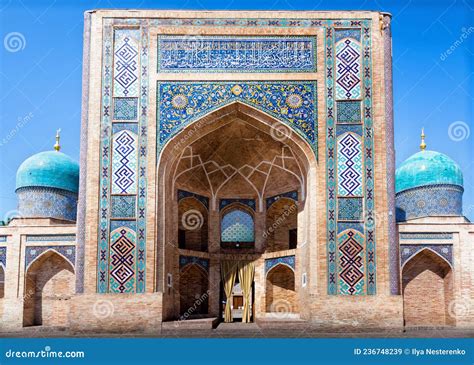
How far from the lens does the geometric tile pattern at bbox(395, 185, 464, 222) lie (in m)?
13.3

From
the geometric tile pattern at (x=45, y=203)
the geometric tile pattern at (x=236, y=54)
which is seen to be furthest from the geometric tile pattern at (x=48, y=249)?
the geometric tile pattern at (x=236, y=54)

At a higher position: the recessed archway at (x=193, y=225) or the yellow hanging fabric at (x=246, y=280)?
the recessed archway at (x=193, y=225)

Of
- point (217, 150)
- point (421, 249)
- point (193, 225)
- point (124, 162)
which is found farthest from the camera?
point (193, 225)

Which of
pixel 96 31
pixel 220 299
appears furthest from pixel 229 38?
pixel 220 299

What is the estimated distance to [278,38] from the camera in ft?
35.6

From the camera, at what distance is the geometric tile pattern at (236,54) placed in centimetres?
1075

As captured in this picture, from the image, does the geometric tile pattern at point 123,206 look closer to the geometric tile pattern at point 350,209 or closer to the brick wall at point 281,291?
the geometric tile pattern at point 350,209

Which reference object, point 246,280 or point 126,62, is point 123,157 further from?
point 246,280

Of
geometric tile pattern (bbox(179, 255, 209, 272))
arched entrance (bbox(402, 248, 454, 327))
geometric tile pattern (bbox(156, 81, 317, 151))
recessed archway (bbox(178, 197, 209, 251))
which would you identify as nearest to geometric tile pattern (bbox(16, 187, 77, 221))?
recessed archway (bbox(178, 197, 209, 251))

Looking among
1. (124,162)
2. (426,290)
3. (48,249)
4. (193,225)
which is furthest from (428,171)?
(48,249)

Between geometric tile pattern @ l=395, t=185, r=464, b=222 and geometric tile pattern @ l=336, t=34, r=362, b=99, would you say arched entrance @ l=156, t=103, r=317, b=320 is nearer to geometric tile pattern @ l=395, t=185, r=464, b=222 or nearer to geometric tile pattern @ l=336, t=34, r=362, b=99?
geometric tile pattern @ l=336, t=34, r=362, b=99

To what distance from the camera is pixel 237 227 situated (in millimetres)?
13359

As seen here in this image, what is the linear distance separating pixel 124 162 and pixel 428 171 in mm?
6843

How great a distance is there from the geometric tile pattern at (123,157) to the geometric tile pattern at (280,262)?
350 centimetres
